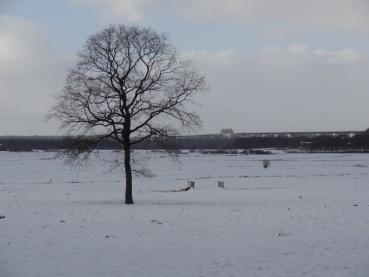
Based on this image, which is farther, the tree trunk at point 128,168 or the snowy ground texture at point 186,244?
the tree trunk at point 128,168

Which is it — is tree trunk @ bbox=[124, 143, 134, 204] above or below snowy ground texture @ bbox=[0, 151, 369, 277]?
above

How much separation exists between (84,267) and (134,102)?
16642 millimetres

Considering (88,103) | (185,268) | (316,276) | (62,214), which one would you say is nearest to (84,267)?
(185,268)

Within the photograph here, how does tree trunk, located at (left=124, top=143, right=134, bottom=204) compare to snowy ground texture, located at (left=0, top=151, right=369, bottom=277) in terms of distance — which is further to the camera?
tree trunk, located at (left=124, top=143, right=134, bottom=204)

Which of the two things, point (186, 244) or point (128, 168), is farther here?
point (128, 168)

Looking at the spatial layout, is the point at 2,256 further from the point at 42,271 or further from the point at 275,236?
the point at 275,236

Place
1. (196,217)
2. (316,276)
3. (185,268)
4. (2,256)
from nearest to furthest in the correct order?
(316,276)
(185,268)
(2,256)
(196,217)

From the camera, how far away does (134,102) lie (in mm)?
28219

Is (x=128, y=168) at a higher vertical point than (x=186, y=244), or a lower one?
higher

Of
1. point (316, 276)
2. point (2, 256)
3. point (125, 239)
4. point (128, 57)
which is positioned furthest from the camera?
point (128, 57)

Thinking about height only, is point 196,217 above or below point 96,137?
below

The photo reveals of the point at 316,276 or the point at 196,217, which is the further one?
the point at 196,217

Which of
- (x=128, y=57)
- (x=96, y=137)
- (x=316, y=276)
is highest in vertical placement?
(x=128, y=57)

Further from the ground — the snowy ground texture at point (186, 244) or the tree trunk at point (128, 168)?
the tree trunk at point (128, 168)
